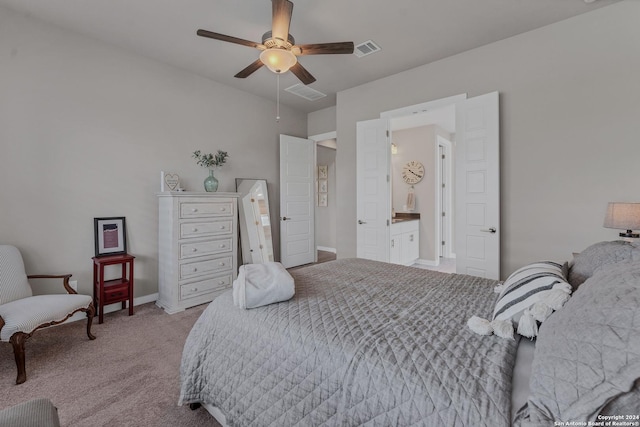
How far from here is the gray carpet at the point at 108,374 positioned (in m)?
1.66

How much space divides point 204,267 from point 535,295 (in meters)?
3.24

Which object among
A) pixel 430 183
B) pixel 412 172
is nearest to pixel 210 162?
pixel 412 172

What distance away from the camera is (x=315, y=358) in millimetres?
1109

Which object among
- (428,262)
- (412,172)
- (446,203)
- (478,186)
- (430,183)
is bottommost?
(428,262)

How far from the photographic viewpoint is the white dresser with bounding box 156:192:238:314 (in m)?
3.24

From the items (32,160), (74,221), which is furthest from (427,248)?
(32,160)

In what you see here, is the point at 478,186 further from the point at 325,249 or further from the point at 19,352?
the point at 325,249

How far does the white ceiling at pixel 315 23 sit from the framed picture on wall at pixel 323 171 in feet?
12.5

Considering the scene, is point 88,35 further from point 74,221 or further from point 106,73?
point 74,221

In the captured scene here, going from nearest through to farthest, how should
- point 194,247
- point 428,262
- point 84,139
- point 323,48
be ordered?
1. point 323,48
2. point 84,139
3. point 194,247
4. point 428,262

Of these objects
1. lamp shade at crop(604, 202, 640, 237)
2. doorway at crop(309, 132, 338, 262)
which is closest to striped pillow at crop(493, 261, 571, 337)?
lamp shade at crop(604, 202, 640, 237)

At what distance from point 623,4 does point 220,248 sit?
4.61 m

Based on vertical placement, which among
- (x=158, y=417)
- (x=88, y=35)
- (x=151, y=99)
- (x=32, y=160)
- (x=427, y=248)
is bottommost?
(x=158, y=417)

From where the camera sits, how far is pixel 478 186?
317cm
